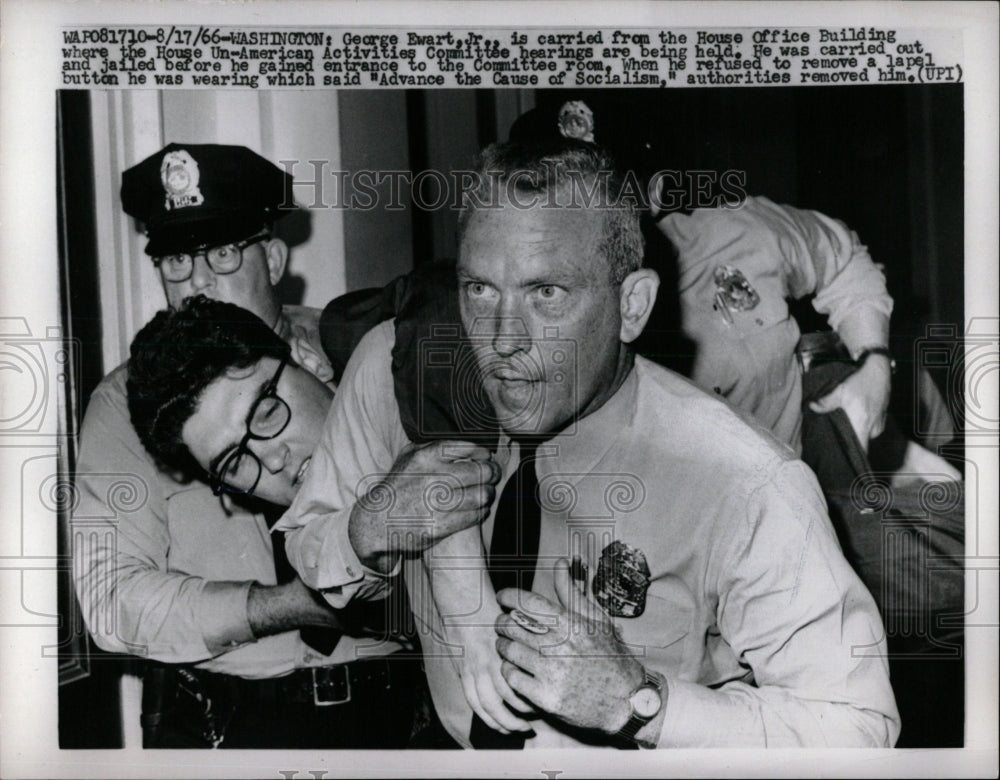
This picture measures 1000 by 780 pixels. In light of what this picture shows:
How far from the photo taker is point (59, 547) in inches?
75.8

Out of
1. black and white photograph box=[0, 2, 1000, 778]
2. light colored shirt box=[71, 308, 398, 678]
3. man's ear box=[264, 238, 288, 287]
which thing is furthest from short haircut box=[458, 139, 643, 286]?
light colored shirt box=[71, 308, 398, 678]

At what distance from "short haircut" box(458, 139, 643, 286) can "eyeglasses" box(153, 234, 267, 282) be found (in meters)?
0.41

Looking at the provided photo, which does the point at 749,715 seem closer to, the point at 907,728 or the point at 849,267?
the point at 907,728

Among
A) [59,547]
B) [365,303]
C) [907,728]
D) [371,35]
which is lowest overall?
[907,728]

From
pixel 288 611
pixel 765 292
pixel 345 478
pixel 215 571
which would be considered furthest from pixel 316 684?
pixel 765 292

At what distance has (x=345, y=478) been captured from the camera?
1864 mm

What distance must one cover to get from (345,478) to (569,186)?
652mm

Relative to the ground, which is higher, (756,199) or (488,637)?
(756,199)

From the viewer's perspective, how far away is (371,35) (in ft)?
6.31

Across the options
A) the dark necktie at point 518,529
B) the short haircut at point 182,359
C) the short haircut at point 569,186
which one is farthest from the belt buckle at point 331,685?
the short haircut at point 569,186

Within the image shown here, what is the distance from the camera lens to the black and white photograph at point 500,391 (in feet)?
6.03

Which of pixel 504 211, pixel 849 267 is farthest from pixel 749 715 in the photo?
pixel 504 211

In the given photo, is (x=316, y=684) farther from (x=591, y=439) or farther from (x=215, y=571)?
(x=591, y=439)

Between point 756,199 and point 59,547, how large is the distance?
56.4 inches
